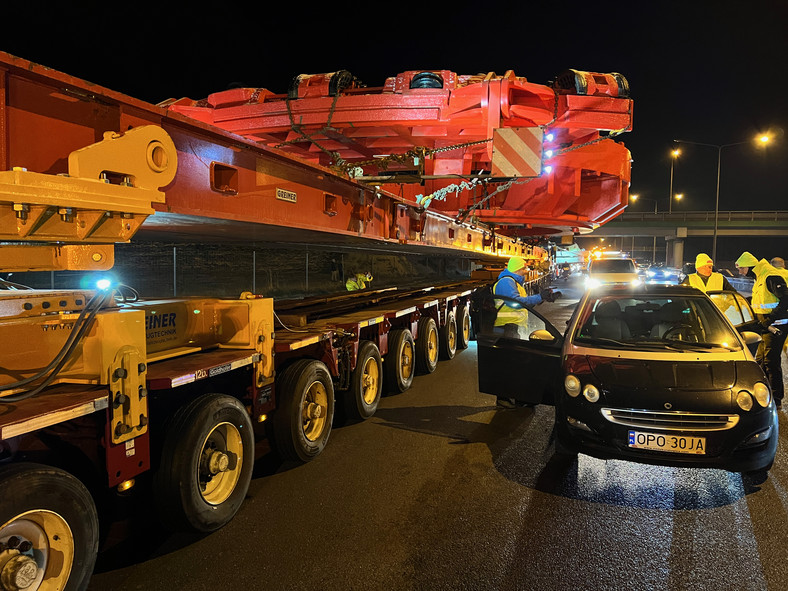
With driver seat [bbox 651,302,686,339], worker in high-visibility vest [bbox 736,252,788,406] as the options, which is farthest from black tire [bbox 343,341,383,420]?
worker in high-visibility vest [bbox 736,252,788,406]

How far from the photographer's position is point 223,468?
341cm

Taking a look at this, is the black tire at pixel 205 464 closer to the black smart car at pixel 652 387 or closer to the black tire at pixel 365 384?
the black tire at pixel 365 384

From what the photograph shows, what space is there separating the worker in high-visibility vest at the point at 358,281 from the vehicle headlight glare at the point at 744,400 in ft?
25.9

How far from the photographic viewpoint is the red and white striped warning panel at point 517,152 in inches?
209

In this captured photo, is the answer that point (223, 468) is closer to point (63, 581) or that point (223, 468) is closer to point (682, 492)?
point (63, 581)

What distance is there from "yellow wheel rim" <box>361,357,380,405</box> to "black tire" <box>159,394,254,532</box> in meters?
2.40

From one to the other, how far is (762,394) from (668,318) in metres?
2.37

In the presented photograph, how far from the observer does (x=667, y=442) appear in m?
3.70

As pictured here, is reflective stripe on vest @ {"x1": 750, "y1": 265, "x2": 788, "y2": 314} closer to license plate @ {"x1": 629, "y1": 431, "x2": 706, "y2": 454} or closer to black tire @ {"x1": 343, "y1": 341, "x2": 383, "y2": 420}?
license plate @ {"x1": 629, "y1": 431, "x2": 706, "y2": 454}

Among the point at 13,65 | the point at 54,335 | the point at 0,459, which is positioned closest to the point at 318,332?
the point at 54,335

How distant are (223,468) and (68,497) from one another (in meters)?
1.15

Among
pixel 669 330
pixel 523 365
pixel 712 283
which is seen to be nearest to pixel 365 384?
pixel 523 365

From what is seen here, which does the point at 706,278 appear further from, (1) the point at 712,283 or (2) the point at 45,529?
(2) the point at 45,529

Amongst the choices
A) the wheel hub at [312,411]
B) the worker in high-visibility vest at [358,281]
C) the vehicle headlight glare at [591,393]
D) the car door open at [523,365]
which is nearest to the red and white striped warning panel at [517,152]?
the car door open at [523,365]
